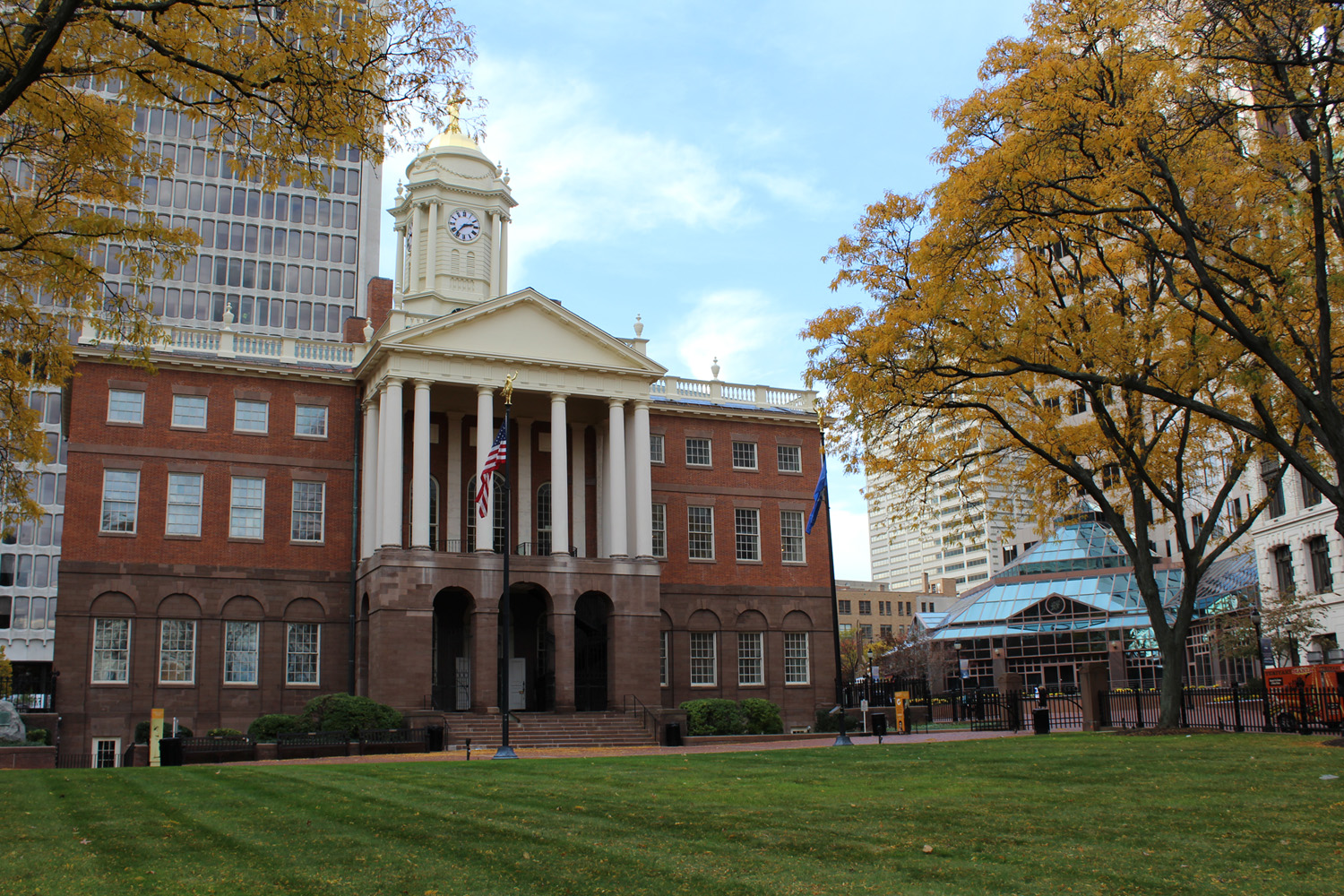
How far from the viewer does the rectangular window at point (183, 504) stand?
40719 mm

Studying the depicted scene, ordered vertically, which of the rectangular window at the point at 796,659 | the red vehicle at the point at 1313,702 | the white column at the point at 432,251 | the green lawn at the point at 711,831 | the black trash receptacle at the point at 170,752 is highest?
the white column at the point at 432,251

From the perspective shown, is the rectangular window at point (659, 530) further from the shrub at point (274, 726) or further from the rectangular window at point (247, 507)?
the shrub at point (274, 726)

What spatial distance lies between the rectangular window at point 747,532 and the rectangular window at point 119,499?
79.2ft

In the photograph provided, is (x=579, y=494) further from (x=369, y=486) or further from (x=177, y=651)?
(x=177, y=651)

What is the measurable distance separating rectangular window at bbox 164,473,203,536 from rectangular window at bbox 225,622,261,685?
12.5 ft

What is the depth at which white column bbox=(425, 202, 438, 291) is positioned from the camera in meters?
49.8

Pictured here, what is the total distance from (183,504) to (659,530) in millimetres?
18845

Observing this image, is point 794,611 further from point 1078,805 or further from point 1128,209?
point 1078,805

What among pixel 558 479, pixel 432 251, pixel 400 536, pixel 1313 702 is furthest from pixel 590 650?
pixel 1313 702

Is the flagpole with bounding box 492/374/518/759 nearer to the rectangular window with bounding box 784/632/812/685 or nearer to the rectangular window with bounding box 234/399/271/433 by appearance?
the rectangular window with bounding box 234/399/271/433

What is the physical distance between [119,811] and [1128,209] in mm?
18295

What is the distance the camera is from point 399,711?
37156 millimetres

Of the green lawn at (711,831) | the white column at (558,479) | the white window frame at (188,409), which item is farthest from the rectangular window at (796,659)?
the green lawn at (711,831)

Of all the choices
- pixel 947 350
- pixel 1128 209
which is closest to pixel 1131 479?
pixel 947 350
